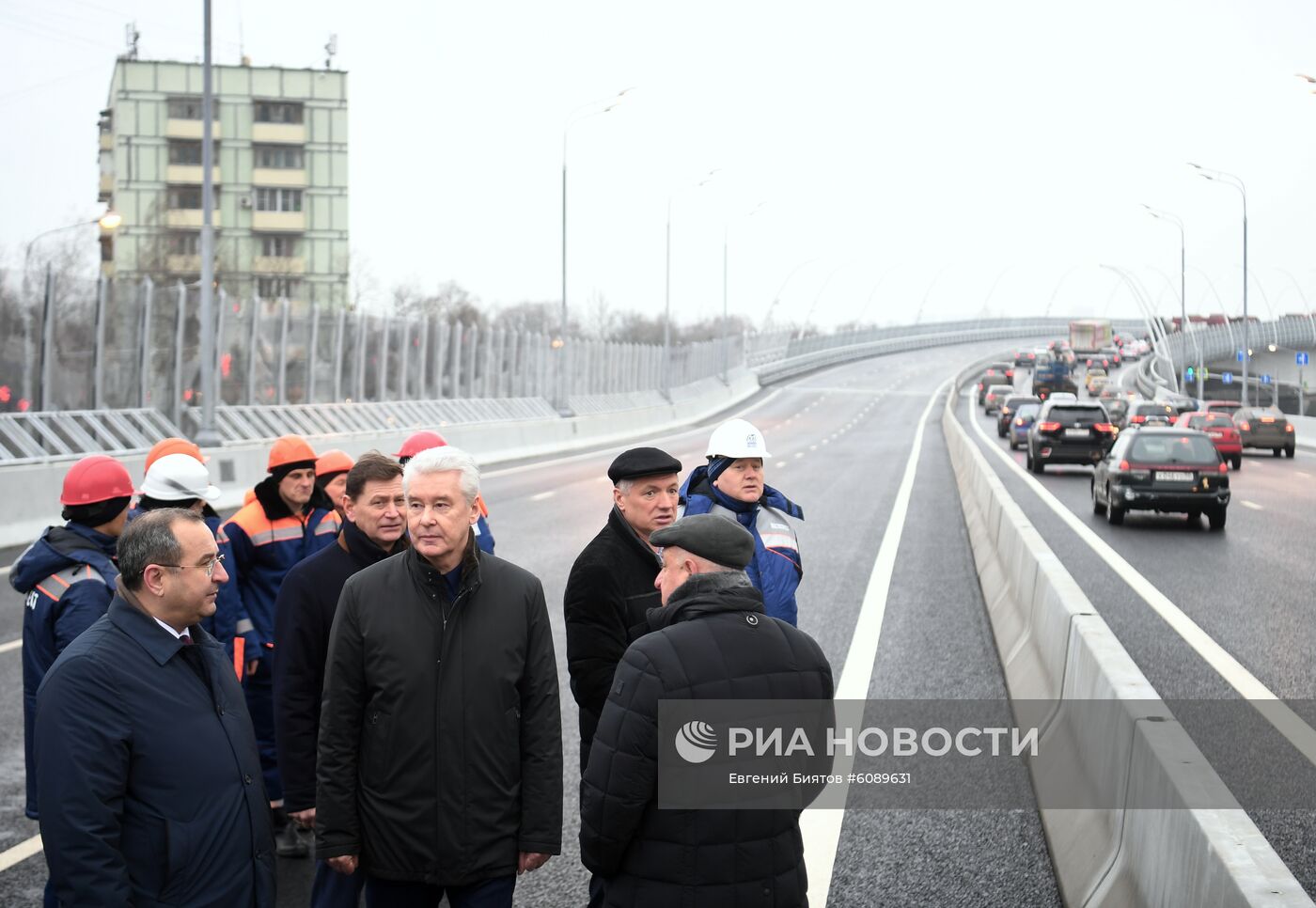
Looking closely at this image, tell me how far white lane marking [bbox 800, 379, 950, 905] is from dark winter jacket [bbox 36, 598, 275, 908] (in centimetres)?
219

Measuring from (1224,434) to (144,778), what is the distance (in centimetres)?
3680

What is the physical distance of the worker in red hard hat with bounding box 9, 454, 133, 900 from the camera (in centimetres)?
479

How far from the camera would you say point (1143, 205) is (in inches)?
2731

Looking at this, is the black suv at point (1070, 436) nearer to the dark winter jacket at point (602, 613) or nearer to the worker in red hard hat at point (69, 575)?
the dark winter jacket at point (602, 613)

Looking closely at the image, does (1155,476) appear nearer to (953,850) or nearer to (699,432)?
(953,850)

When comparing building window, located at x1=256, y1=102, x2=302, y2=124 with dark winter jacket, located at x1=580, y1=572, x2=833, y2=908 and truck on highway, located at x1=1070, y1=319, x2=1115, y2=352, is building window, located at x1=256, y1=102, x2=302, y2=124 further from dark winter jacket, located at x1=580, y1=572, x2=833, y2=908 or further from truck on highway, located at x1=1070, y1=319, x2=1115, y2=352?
dark winter jacket, located at x1=580, y1=572, x2=833, y2=908

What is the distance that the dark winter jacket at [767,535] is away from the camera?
5309mm

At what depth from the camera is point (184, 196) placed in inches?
3949

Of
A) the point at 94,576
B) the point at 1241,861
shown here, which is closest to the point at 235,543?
the point at 94,576

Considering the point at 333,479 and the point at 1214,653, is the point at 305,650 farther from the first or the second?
the point at 1214,653

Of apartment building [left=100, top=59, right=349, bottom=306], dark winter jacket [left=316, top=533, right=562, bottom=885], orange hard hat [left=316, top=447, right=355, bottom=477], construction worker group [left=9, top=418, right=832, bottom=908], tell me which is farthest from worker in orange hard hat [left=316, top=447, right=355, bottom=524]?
apartment building [left=100, top=59, right=349, bottom=306]

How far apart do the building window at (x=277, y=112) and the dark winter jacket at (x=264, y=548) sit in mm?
98287

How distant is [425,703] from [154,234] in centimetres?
9022

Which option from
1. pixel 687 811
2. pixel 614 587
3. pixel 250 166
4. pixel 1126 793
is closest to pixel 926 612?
pixel 1126 793
